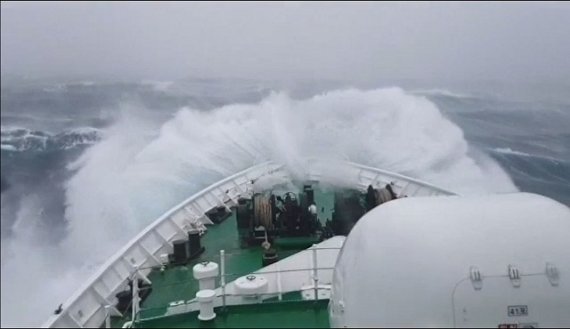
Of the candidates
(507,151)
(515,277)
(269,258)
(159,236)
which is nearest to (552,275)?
(515,277)

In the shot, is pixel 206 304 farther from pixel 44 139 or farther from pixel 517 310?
pixel 44 139

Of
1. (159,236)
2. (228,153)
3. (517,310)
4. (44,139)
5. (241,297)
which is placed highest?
(228,153)

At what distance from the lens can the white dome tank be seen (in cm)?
194

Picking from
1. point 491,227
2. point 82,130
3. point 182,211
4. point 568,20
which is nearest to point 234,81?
point 82,130

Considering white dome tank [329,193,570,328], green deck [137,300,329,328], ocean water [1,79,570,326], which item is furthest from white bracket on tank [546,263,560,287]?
ocean water [1,79,570,326]

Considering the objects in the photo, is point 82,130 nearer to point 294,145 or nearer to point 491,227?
point 294,145

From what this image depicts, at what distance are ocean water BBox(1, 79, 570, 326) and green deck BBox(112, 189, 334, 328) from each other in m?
0.57

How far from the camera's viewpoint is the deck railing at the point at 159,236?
2.91 meters

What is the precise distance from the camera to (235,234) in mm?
4988

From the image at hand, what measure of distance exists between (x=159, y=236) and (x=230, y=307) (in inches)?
63.6

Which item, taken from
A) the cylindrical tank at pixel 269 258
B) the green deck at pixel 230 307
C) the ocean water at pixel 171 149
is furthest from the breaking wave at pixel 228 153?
the cylindrical tank at pixel 269 258

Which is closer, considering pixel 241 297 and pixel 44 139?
pixel 241 297

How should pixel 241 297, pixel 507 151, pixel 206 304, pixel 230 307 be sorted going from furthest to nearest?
pixel 507 151, pixel 241 297, pixel 230 307, pixel 206 304

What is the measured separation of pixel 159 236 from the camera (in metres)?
4.40
